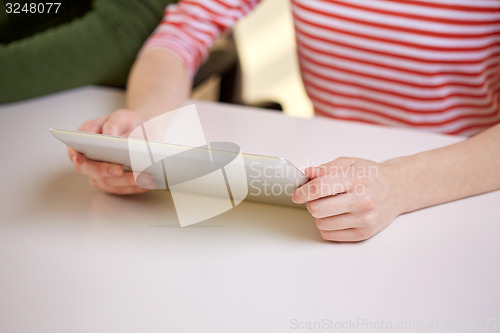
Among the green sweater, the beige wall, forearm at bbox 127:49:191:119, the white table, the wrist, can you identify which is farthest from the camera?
the beige wall

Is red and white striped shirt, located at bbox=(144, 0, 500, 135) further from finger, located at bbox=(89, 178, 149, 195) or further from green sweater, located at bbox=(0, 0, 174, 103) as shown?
finger, located at bbox=(89, 178, 149, 195)

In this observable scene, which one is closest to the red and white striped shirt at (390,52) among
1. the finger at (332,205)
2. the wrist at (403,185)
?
the wrist at (403,185)

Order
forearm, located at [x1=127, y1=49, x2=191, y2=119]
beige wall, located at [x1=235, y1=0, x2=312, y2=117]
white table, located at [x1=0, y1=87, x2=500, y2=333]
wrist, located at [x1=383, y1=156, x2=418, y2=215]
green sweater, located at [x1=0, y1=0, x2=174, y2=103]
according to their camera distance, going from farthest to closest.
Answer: beige wall, located at [x1=235, y1=0, x2=312, y2=117], green sweater, located at [x1=0, y1=0, x2=174, y2=103], forearm, located at [x1=127, y1=49, x2=191, y2=119], wrist, located at [x1=383, y1=156, x2=418, y2=215], white table, located at [x1=0, y1=87, x2=500, y2=333]

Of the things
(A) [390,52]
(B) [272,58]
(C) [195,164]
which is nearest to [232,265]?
(C) [195,164]

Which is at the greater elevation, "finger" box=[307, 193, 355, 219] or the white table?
"finger" box=[307, 193, 355, 219]

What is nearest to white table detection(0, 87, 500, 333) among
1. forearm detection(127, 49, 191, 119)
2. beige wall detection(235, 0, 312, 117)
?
forearm detection(127, 49, 191, 119)

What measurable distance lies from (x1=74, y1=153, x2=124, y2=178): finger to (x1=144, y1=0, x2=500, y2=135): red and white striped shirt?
38 cm

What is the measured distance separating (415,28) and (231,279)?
1.88 feet

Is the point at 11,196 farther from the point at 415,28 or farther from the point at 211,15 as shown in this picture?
the point at 415,28

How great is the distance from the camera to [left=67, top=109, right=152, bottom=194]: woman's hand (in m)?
0.74

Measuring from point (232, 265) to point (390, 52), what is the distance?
54cm

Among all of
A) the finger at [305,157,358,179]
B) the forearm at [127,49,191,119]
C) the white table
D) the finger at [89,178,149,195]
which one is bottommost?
the white table

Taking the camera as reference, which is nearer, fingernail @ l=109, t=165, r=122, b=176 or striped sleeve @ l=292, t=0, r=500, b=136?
fingernail @ l=109, t=165, r=122, b=176

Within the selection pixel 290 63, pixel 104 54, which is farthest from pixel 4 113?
pixel 290 63
